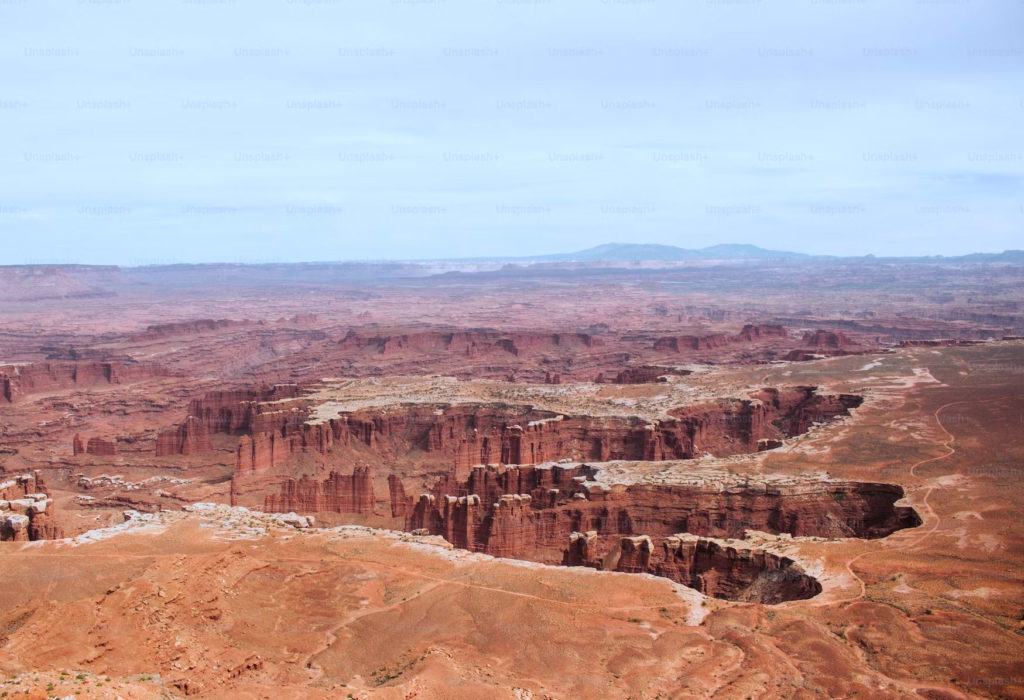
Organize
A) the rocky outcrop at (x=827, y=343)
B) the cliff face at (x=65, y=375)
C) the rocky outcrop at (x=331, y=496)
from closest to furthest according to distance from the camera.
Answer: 1. the rocky outcrop at (x=331, y=496)
2. the cliff face at (x=65, y=375)
3. the rocky outcrop at (x=827, y=343)

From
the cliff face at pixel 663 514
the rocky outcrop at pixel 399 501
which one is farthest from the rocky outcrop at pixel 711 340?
the cliff face at pixel 663 514

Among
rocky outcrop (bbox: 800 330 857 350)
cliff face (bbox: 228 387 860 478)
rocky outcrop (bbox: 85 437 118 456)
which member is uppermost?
rocky outcrop (bbox: 800 330 857 350)

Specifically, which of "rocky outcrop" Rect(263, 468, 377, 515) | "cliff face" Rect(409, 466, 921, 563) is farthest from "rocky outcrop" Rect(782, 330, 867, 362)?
"cliff face" Rect(409, 466, 921, 563)

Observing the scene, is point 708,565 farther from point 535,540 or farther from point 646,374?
point 646,374

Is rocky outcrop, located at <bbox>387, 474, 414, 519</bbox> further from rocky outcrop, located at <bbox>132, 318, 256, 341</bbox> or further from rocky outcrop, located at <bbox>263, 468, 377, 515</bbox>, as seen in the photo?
rocky outcrop, located at <bbox>132, 318, 256, 341</bbox>

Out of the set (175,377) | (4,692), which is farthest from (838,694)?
(175,377)

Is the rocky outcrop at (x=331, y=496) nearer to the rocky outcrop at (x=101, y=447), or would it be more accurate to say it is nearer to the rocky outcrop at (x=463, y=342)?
the rocky outcrop at (x=101, y=447)
